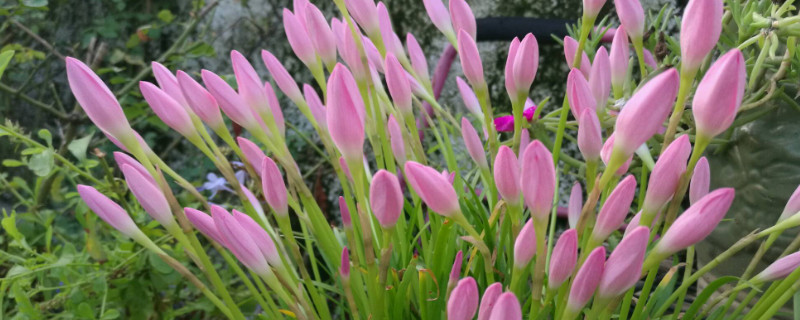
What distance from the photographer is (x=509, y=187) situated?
0.28 metres

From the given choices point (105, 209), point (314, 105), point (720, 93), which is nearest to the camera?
point (720, 93)

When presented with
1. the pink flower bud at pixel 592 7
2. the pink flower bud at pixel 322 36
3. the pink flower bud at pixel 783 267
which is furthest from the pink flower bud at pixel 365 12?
the pink flower bud at pixel 783 267

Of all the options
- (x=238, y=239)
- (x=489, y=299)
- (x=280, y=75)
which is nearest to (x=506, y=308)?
(x=489, y=299)

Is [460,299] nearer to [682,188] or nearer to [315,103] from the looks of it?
[682,188]

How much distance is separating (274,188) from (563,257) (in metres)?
0.14

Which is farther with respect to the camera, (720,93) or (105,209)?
(105,209)

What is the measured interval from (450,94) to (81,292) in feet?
2.26

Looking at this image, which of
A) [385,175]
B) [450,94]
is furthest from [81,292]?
[450,94]

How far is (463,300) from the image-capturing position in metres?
0.27

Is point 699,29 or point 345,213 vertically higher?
point 699,29

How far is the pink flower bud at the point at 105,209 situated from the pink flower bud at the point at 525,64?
20 cm

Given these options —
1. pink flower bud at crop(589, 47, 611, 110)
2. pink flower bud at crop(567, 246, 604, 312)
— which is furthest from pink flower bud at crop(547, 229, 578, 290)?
pink flower bud at crop(589, 47, 611, 110)

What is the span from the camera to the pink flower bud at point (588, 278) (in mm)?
259

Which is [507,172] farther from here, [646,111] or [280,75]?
[280,75]
